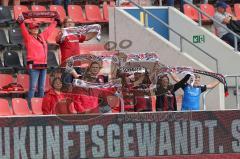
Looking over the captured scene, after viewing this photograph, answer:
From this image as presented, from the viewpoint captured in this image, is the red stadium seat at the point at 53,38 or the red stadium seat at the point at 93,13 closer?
the red stadium seat at the point at 53,38

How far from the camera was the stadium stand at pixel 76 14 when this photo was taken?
1827 cm

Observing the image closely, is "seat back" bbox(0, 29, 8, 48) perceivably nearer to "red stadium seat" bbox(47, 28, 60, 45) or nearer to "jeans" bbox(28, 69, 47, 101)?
"red stadium seat" bbox(47, 28, 60, 45)

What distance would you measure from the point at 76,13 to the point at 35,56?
3024 mm

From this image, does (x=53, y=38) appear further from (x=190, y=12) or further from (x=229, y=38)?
(x=229, y=38)

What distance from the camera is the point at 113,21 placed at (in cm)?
1777

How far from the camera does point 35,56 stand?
51.3 ft

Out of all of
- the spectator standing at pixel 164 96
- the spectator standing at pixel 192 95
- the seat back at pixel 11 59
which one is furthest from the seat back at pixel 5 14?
the spectator standing at pixel 164 96

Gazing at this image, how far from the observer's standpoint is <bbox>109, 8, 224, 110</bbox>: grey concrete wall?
16844 millimetres

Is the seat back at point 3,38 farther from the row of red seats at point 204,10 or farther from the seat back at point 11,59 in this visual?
the row of red seats at point 204,10

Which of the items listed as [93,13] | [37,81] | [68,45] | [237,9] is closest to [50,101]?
[37,81]

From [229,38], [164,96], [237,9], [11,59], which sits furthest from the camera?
[237,9]

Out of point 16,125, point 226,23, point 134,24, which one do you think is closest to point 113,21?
point 134,24

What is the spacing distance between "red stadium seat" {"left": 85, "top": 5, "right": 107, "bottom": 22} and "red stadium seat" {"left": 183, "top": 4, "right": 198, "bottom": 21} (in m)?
1.95

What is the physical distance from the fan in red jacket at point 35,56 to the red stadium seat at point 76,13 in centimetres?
242
